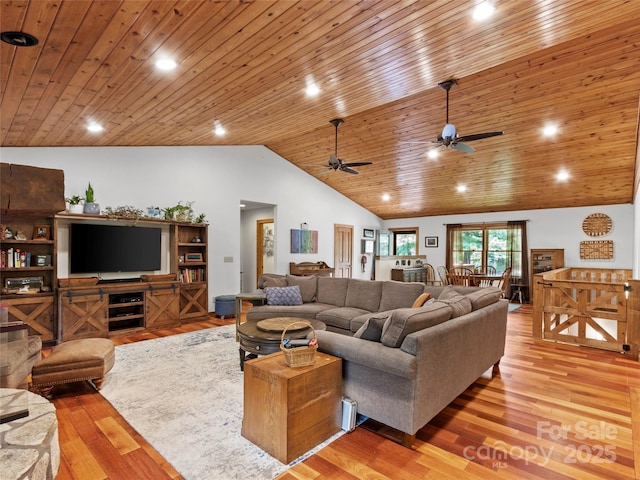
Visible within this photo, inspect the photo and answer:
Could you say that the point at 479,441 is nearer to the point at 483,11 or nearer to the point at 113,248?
the point at 483,11

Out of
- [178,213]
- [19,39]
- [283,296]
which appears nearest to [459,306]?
[283,296]

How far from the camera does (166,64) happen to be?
2.88 meters

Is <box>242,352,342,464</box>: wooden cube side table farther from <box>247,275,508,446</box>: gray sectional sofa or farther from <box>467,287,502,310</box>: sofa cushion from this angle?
<box>467,287,502,310</box>: sofa cushion

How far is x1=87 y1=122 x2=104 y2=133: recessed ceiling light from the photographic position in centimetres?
409

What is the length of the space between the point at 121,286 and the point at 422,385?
4553 millimetres

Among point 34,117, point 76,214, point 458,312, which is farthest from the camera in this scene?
point 76,214

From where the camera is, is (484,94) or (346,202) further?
(346,202)

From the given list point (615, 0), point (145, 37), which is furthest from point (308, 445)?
point (615, 0)

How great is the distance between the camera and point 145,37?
2414 millimetres

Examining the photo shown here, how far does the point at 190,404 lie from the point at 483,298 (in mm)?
2855

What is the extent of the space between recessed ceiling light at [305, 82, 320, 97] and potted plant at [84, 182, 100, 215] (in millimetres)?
3451

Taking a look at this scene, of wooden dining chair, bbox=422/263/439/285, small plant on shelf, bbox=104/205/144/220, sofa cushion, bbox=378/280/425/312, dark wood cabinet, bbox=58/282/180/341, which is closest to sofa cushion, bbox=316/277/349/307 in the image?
sofa cushion, bbox=378/280/425/312

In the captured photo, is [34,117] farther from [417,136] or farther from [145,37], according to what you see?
[417,136]

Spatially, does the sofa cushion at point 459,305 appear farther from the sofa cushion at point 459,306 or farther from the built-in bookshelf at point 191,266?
the built-in bookshelf at point 191,266
